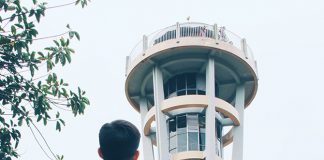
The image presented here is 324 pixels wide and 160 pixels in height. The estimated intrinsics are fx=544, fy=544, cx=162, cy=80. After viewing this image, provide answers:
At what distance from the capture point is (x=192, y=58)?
29344mm

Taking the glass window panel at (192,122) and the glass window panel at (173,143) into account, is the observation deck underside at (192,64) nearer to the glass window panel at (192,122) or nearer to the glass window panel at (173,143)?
the glass window panel at (192,122)

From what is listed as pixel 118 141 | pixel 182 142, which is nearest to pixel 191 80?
pixel 182 142

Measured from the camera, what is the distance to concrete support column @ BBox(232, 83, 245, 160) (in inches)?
1104

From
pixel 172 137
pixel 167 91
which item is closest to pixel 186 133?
pixel 172 137

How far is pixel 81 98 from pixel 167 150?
2033 centimetres

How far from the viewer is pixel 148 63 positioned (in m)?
29.5

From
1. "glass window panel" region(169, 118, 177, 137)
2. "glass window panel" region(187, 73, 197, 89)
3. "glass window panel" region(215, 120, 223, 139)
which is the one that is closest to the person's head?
"glass window panel" region(169, 118, 177, 137)

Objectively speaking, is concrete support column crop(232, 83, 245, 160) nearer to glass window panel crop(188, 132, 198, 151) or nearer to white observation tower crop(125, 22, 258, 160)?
white observation tower crop(125, 22, 258, 160)

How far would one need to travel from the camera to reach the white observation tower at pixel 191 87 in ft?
91.9

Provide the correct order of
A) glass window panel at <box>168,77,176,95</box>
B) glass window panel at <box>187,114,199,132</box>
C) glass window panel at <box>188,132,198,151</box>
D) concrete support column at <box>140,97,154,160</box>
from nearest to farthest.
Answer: glass window panel at <box>188,132,198,151</box>, glass window panel at <box>187,114,199,132</box>, concrete support column at <box>140,97,154,160</box>, glass window panel at <box>168,77,176,95</box>

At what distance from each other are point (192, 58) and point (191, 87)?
2.11m

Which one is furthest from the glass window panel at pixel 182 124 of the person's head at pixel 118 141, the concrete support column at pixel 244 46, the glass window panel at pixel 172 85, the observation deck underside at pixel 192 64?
the person's head at pixel 118 141

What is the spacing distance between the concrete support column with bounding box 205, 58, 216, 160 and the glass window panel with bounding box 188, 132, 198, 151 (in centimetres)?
90

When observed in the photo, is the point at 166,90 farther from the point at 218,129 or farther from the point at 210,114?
the point at 210,114
